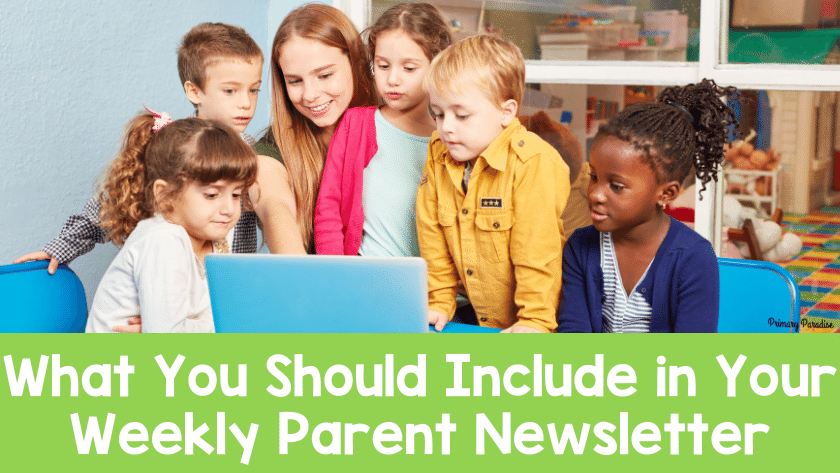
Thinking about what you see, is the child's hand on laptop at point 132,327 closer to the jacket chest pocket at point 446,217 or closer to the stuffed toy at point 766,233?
the jacket chest pocket at point 446,217

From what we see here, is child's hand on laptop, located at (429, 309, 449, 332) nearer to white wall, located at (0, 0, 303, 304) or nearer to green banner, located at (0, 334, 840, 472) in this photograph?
green banner, located at (0, 334, 840, 472)

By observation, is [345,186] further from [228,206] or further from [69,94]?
[69,94]

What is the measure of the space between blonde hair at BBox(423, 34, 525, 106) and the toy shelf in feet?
3.47

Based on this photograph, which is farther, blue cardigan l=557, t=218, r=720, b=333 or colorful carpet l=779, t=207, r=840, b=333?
colorful carpet l=779, t=207, r=840, b=333

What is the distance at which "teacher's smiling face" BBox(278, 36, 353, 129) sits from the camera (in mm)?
1690

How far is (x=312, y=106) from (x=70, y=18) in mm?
700

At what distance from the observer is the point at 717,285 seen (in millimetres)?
1307

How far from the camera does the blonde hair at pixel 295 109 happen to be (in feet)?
5.60

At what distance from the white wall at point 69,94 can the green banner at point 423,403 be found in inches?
36.5

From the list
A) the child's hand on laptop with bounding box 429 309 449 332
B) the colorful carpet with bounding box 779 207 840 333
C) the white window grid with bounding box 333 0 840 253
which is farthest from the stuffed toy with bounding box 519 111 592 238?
the child's hand on laptop with bounding box 429 309 449 332

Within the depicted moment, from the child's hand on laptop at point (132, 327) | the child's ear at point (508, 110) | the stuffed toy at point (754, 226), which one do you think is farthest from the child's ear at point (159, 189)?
the stuffed toy at point (754, 226)

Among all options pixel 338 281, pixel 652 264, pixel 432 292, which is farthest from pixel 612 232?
pixel 338 281

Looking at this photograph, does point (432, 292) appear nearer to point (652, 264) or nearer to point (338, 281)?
point (652, 264)

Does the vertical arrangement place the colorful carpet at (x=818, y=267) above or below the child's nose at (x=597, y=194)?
below
